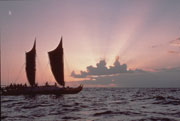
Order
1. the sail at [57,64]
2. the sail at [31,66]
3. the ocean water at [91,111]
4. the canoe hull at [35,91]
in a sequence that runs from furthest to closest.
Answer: the sail at [31,66] → the sail at [57,64] → the canoe hull at [35,91] → the ocean water at [91,111]

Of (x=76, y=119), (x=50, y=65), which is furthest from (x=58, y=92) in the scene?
(x=76, y=119)

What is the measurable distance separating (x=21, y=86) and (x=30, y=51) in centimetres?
1357

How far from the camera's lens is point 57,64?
6994 centimetres

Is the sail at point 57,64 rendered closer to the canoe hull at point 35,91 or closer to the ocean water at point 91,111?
the canoe hull at point 35,91

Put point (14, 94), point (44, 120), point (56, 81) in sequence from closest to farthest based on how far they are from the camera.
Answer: point (44, 120), point (14, 94), point (56, 81)

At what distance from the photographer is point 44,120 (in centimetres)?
1836

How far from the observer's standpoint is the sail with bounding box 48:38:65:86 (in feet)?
226

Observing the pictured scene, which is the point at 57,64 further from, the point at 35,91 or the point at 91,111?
the point at 91,111

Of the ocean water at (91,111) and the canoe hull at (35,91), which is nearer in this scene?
the ocean water at (91,111)

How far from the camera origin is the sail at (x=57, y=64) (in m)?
69.0

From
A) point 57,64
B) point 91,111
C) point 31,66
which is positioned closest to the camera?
point 91,111

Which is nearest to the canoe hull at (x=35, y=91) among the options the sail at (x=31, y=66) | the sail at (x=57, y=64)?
the sail at (x=57, y=64)

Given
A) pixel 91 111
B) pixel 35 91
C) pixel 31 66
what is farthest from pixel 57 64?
pixel 91 111

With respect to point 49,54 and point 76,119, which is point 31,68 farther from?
point 76,119
